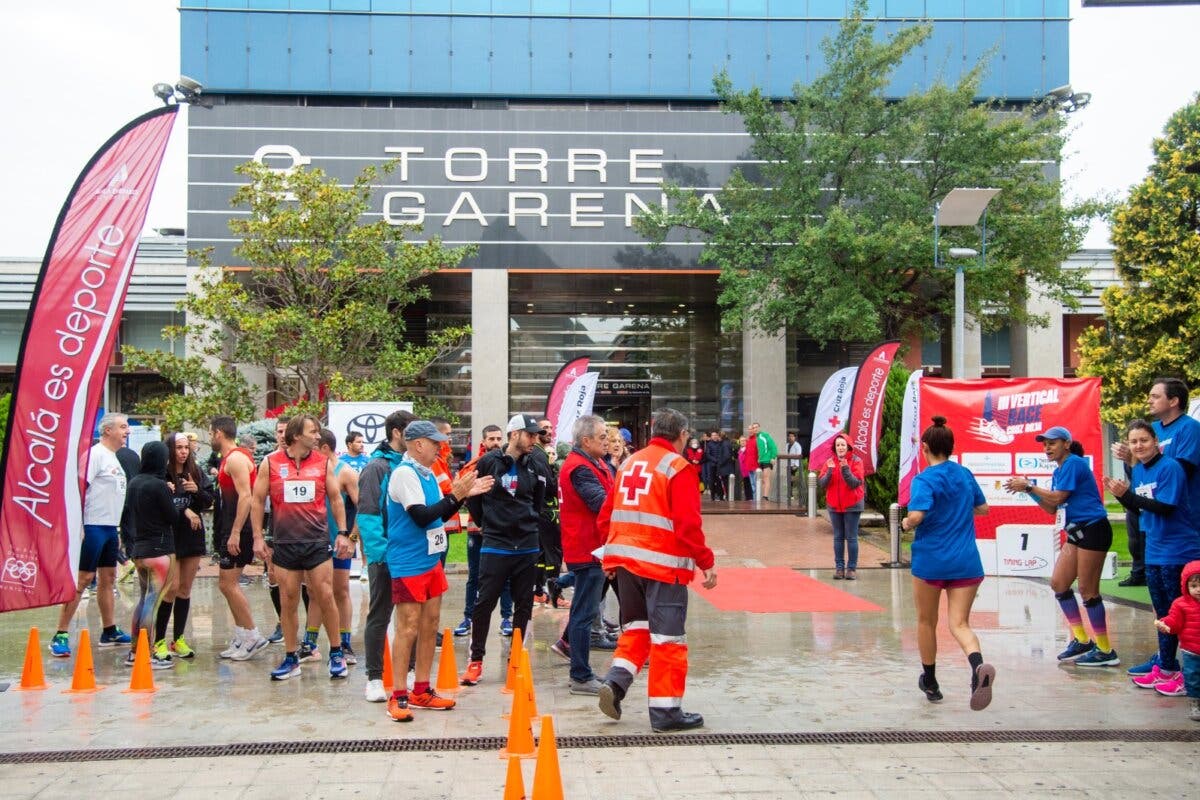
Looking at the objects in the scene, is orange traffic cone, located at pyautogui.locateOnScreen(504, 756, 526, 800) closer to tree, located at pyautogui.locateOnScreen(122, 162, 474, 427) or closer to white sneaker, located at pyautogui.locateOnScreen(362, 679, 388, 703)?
white sneaker, located at pyautogui.locateOnScreen(362, 679, 388, 703)

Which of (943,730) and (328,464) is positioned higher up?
(328,464)

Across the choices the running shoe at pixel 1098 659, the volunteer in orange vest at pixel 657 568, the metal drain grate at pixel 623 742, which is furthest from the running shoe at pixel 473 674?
the running shoe at pixel 1098 659

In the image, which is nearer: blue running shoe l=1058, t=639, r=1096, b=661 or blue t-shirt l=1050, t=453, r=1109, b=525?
blue t-shirt l=1050, t=453, r=1109, b=525

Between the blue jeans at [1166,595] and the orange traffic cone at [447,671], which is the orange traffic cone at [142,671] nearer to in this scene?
the orange traffic cone at [447,671]

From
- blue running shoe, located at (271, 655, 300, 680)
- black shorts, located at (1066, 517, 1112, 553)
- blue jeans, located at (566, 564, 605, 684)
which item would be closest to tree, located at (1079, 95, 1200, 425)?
black shorts, located at (1066, 517, 1112, 553)

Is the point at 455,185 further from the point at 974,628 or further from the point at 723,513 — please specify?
the point at 974,628

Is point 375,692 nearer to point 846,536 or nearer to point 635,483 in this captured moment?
point 635,483

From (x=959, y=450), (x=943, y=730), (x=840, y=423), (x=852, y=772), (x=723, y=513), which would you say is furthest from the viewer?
(x=723, y=513)

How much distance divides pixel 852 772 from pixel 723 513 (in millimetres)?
16969

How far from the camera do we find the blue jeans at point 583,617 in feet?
24.7

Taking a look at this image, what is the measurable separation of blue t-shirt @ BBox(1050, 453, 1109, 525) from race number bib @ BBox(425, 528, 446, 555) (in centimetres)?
461

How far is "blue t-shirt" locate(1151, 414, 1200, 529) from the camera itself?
7.19 meters

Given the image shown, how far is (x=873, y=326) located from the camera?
2467 centimetres

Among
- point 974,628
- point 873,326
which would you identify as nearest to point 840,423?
point 974,628
